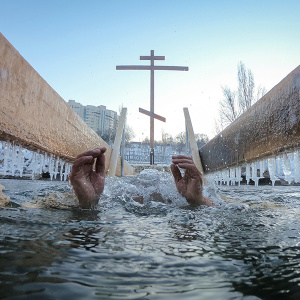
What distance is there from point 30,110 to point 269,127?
1613 millimetres

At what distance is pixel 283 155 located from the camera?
1.70 m

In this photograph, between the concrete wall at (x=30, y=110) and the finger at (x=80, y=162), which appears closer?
the concrete wall at (x=30, y=110)

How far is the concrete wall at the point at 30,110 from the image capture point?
52.1 inches

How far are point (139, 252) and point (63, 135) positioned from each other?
166 centimetres

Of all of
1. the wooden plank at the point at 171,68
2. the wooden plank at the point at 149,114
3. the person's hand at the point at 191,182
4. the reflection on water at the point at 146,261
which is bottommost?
the reflection on water at the point at 146,261

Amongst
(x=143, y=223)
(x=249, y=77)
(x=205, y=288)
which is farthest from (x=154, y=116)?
(x=205, y=288)

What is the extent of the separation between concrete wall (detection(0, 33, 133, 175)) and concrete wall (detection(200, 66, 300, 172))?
5.21 feet

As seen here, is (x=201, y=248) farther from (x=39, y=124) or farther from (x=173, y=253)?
(x=39, y=124)

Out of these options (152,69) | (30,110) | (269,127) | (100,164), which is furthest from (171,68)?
(30,110)

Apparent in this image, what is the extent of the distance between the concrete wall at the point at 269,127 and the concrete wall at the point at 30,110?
1.59 m

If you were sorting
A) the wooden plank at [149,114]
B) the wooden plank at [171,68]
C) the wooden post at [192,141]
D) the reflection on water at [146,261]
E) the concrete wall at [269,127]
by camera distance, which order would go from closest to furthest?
the reflection on water at [146,261] → the concrete wall at [269,127] → the wooden post at [192,141] → the wooden plank at [149,114] → the wooden plank at [171,68]

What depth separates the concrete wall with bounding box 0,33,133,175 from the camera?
1323mm

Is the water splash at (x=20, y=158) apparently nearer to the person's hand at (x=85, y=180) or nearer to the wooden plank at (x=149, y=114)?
the person's hand at (x=85, y=180)

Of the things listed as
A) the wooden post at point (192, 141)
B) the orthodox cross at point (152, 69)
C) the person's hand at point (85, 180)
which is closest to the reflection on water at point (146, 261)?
the person's hand at point (85, 180)
